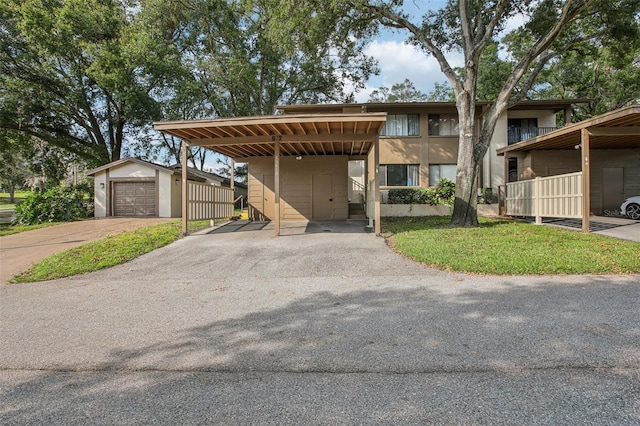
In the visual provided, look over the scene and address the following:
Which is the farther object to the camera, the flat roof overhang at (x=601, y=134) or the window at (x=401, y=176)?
the window at (x=401, y=176)

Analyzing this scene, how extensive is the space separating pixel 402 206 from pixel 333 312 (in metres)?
13.5

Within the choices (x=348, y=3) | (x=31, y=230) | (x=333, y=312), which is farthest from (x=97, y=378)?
(x=31, y=230)

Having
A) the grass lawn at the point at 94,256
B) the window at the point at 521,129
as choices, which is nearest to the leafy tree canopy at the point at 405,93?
the window at the point at 521,129

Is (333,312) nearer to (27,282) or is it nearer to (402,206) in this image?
(27,282)

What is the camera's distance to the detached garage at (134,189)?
19.7 meters

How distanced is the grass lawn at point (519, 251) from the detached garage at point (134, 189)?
1441 centimetres

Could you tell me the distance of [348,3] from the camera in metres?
12.3

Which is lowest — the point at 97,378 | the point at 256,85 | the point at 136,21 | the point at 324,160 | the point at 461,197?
the point at 97,378

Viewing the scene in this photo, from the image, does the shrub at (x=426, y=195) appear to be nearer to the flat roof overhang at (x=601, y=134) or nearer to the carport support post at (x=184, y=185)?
the flat roof overhang at (x=601, y=134)

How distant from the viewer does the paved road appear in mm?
2414

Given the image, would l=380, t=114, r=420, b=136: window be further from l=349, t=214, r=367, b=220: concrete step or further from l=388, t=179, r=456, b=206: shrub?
l=349, t=214, r=367, b=220: concrete step

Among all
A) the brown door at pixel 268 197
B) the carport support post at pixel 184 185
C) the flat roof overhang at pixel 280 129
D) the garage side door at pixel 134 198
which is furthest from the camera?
the garage side door at pixel 134 198

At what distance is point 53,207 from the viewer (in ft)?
57.9

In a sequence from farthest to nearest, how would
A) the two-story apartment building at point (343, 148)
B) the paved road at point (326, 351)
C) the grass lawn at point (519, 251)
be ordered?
the two-story apartment building at point (343, 148) < the grass lawn at point (519, 251) < the paved road at point (326, 351)
